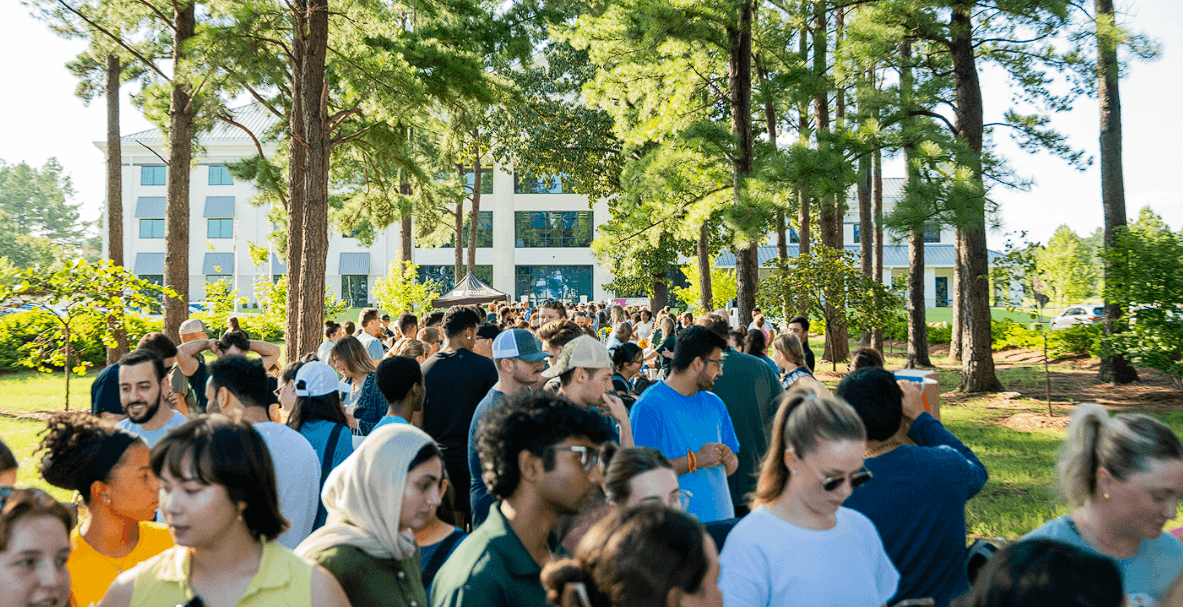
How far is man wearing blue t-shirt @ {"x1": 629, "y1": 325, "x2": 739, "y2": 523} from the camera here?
164 inches

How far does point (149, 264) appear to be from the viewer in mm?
55719

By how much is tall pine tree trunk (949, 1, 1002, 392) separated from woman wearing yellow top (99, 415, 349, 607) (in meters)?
14.3

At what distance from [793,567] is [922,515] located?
89 centimetres

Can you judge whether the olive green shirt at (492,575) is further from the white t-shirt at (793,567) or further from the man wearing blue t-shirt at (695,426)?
the man wearing blue t-shirt at (695,426)

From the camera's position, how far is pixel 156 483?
9.52ft

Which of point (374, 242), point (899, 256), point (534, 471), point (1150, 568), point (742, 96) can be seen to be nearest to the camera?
point (534, 471)

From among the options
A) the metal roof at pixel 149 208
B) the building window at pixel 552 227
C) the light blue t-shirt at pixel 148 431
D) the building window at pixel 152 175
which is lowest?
the light blue t-shirt at pixel 148 431

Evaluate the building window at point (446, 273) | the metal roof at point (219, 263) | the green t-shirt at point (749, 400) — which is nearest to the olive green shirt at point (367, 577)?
the green t-shirt at point (749, 400)

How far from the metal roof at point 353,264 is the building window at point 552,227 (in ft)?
36.5

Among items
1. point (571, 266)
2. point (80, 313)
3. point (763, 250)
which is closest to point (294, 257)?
point (80, 313)

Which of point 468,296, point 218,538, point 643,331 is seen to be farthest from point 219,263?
point 218,538

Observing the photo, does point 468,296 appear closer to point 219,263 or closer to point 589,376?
point 589,376

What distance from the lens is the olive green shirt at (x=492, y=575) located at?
2146 millimetres

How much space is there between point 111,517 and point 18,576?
692mm
